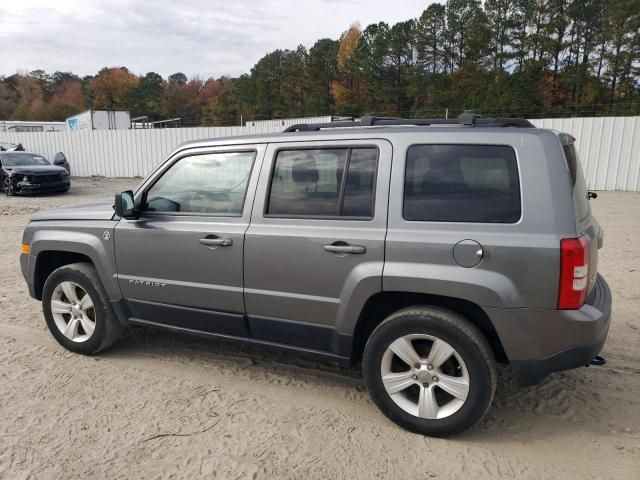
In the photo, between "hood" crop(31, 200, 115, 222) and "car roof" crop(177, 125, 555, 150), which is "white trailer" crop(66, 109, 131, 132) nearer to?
"hood" crop(31, 200, 115, 222)

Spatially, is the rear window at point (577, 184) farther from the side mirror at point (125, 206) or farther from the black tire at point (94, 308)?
the black tire at point (94, 308)

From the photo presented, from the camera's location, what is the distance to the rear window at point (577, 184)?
2889mm

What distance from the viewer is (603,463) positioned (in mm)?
2850

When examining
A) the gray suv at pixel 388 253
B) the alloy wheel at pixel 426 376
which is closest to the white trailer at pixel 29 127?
the gray suv at pixel 388 253

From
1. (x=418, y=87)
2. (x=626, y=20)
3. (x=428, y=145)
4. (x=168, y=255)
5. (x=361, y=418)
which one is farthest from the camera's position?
(x=418, y=87)

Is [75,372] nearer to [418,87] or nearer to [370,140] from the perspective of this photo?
[370,140]

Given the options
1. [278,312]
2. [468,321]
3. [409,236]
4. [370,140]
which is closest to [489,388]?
[468,321]

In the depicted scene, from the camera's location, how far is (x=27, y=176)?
16.3 meters

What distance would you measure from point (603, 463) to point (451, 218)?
1.62 meters

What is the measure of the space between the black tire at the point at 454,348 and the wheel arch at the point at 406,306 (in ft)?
0.26

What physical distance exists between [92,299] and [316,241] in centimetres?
216

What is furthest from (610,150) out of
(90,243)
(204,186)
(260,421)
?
(90,243)

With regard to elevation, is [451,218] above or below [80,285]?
above

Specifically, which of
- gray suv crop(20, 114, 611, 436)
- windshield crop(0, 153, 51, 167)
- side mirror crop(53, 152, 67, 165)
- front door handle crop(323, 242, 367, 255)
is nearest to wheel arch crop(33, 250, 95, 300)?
gray suv crop(20, 114, 611, 436)
